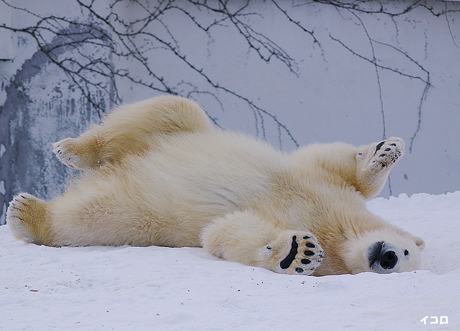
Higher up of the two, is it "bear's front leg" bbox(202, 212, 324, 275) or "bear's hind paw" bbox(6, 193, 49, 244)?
"bear's hind paw" bbox(6, 193, 49, 244)

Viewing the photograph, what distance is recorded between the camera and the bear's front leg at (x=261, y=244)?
1945 millimetres

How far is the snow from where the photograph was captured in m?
1.33

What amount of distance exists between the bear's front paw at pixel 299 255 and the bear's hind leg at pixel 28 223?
134 centimetres

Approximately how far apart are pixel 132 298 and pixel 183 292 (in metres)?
0.16

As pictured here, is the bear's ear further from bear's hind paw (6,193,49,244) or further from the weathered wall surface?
the weathered wall surface

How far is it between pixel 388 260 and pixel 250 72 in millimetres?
3843

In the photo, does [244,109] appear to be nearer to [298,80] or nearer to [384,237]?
[298,80]

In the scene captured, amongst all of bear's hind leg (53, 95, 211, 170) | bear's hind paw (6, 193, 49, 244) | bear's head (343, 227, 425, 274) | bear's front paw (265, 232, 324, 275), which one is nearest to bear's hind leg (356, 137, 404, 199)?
bear's head (343, 227, 425, 274)

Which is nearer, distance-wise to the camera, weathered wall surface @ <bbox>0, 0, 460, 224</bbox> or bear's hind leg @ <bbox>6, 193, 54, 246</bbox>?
bear's hind leg @ <bbox>6, 193, 54, 246</bbox>

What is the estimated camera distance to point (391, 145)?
8.35 feet

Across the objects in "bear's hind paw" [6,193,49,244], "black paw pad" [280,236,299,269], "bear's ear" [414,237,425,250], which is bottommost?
"black paw pad" [280,236,299,269]

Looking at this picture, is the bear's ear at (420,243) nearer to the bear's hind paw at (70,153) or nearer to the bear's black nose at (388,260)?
the bear's black nose at (388,260)

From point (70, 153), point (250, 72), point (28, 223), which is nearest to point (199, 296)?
point (28, 223)

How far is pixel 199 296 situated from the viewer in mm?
1589
